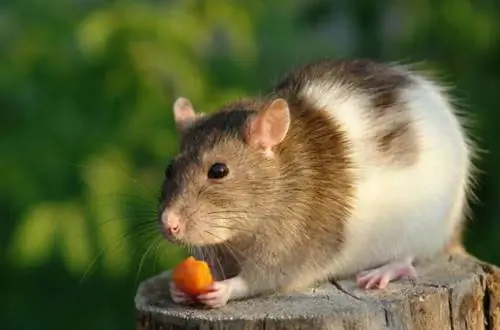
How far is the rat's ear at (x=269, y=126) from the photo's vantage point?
11.4ft

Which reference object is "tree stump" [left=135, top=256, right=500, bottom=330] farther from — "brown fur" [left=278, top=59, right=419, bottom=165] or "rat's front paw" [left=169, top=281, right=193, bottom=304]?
"brown fur" [left=278, top=59, right=419, bottom=165]

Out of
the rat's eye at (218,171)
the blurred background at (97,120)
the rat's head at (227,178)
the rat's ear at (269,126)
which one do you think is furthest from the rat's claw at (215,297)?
the blurred background at (97,120)

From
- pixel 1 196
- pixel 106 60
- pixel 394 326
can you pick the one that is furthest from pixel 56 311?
pixel 394 326

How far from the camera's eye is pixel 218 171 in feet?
11.5

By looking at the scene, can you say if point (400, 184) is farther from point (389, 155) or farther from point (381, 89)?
point (381, 89)

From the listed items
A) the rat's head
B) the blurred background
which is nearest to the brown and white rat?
the rat's head

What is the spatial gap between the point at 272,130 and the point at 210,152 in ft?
0.60

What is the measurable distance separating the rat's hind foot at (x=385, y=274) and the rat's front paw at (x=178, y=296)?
0.48m

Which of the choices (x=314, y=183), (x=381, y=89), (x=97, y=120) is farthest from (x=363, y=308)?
(x=97, y=120)

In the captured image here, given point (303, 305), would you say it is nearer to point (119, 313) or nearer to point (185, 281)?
point (185, 281)

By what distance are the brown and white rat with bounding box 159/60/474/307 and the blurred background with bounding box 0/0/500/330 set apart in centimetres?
138

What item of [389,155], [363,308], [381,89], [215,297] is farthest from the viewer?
[381,89]

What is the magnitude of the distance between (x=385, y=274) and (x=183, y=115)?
2.51 feet

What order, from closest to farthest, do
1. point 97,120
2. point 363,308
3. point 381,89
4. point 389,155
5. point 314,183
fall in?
point 363,308 < point 314,183 < point 389,155 < point 381,89 < point 97,120
